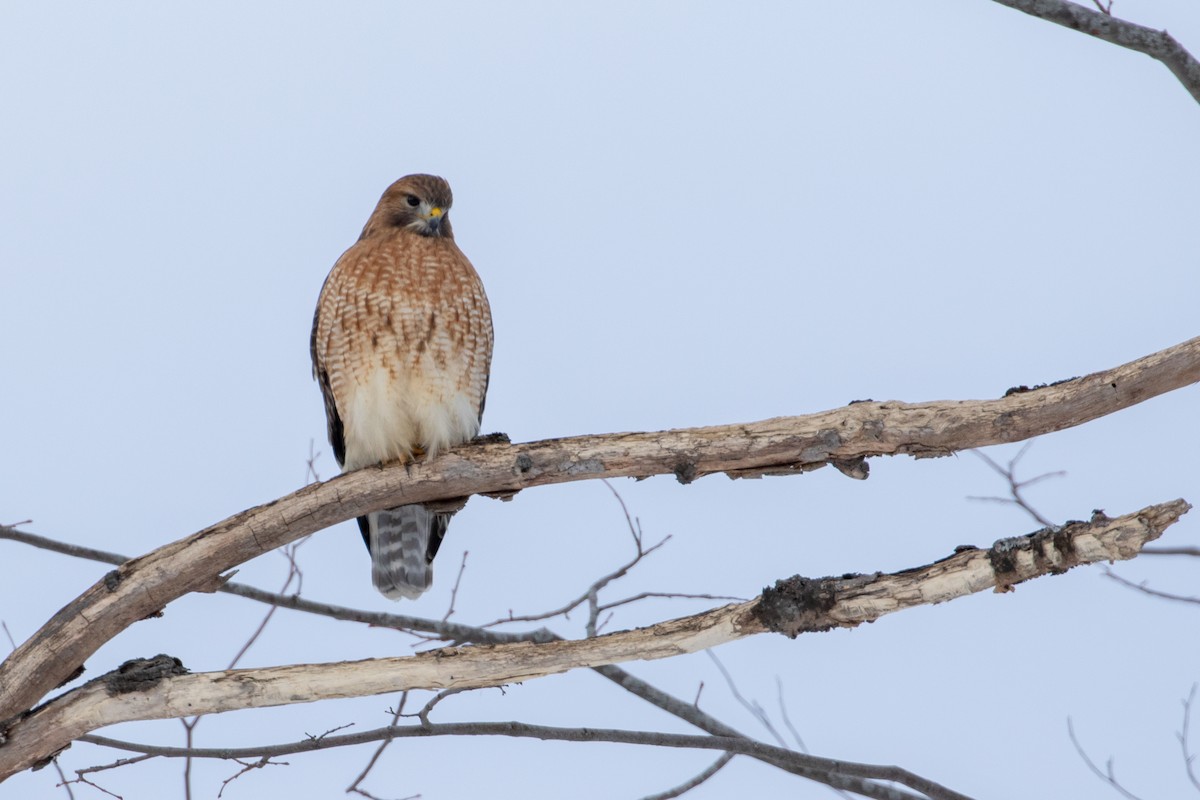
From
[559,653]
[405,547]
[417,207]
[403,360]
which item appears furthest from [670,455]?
[417,207]

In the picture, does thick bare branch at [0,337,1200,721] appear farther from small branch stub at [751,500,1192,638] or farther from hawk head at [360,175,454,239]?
hawk head at [360,175,454,239]

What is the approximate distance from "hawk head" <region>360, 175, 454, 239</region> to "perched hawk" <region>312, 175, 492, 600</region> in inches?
0.4

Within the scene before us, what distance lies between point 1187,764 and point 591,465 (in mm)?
2937

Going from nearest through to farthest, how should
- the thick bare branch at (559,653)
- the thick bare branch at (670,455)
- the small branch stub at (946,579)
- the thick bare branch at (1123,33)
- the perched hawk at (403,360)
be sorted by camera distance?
the small branch stub at (946,579)
the thick bare branch at (559,653)
the thick bare branch at (670,455)
the thick bare branch at (1123,33)
the perched hawk at (403,360)

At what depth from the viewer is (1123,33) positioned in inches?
186

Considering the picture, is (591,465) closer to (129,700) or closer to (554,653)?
(554,653)

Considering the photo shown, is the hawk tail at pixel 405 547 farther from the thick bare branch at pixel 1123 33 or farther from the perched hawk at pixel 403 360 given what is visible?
the thick bare branch at pixel 1123 33

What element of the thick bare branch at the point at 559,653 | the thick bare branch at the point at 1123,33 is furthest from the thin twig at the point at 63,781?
the thick bare branch at the point at 1123,33

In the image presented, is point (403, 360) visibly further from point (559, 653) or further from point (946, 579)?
Answer: point (946, 579)

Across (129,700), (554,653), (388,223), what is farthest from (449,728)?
(388,223)

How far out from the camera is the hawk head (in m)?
6.09

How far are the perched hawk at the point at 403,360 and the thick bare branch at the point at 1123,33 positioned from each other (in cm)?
274

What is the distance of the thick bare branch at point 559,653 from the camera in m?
3.88

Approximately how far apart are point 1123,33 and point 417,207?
3.33 meters
